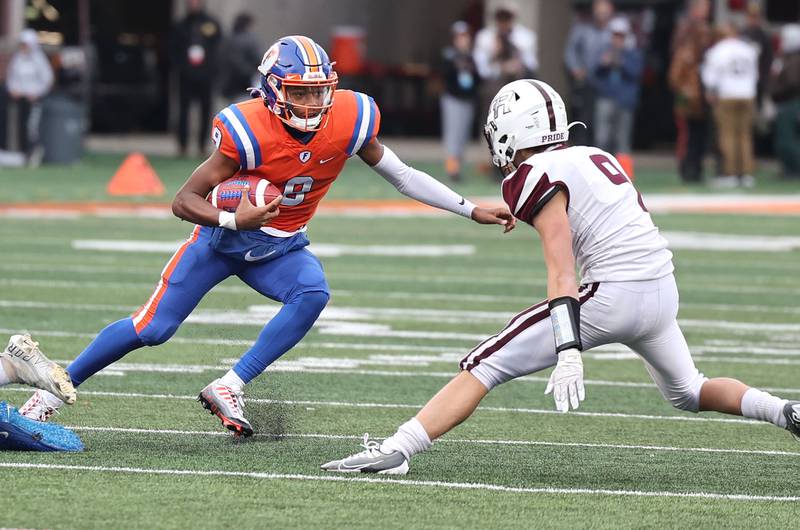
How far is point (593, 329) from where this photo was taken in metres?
5.79

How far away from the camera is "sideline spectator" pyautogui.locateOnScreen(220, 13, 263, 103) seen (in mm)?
22094

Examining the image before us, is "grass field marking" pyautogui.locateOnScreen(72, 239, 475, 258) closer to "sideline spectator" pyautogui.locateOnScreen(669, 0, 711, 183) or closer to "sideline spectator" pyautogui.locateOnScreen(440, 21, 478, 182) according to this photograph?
"sideline spectator" pyautogui.locateOnScreen(440, 21, 478, 182)

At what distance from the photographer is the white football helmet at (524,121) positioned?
231 inches

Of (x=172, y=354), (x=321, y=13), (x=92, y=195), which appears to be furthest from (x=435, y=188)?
(x=321, y=13)

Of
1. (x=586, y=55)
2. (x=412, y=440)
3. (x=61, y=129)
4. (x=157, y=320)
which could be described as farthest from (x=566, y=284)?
(x=61, y=129)

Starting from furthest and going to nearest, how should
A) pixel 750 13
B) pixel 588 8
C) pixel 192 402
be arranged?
pixel 588 8 < pixel 750 13 < pixel 192 402

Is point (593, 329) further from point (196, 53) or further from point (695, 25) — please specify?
point (196, 53)

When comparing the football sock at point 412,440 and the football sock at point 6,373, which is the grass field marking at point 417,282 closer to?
the football sock at point 6,373

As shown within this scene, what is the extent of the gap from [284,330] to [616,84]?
13812 mm

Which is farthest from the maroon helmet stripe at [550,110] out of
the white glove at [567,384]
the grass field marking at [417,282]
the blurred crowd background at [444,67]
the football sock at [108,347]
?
the blurred crowd background at [444,67]

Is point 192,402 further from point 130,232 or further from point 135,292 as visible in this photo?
point 130,232

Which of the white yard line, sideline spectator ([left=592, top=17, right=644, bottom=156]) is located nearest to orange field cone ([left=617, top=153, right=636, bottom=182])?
sideline spectator ([left=592, top=17, right=644, bottom=156])

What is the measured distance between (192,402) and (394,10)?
23157 mm

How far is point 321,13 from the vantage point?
28672 millimetres
